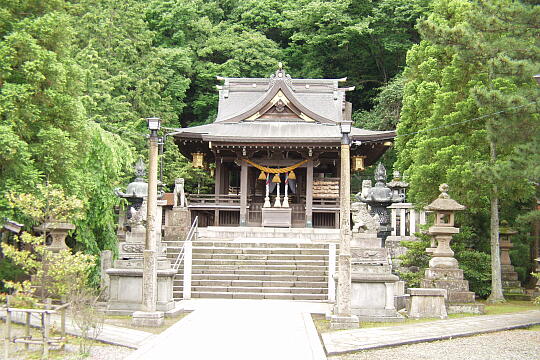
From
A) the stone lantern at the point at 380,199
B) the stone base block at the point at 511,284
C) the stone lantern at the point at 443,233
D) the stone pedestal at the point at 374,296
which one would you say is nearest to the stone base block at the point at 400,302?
the stone lantern at the point at 443,233

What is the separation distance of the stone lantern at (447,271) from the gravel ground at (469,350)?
2960mm

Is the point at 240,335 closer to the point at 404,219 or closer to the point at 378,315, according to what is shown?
the point at 378,315

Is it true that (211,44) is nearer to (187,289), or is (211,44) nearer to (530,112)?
(187,289)

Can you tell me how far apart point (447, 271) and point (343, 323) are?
399 cm

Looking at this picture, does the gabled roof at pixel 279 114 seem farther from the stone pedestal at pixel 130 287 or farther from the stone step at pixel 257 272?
the stone pedestal at pixel 130 287

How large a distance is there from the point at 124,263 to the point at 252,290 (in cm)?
491

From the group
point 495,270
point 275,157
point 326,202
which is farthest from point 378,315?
point 275,157

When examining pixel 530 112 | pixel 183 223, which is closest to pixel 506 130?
Answer: pixel 530 112

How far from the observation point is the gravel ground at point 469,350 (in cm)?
962

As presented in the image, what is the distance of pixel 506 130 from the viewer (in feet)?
47.1

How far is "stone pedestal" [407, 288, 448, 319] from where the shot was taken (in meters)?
13.7

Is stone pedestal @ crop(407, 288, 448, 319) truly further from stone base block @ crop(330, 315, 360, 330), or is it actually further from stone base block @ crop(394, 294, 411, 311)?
stone base block @ crop(330, 315, 360, 330)

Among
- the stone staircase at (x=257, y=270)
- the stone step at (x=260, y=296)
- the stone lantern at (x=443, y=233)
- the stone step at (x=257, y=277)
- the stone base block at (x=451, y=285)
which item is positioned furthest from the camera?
the stone step at (x=257, y=277)

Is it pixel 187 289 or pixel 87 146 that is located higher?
pixel 87 146
